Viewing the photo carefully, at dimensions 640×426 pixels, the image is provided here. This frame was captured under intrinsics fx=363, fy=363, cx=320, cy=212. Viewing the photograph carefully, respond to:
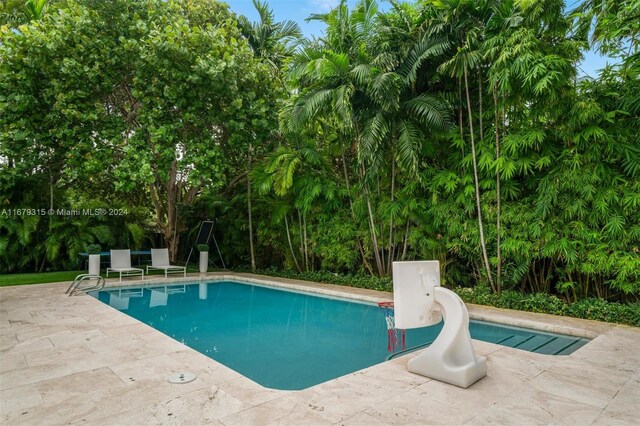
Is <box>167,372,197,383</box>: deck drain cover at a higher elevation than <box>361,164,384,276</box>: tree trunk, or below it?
below

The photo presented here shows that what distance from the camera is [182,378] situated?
306 cm

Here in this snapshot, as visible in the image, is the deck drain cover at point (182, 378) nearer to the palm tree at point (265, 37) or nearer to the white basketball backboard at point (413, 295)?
the white basketball backboard at point (413, 295)

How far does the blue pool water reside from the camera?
398 cm

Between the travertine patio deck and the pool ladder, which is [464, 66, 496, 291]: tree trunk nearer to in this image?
the travertine patio deck

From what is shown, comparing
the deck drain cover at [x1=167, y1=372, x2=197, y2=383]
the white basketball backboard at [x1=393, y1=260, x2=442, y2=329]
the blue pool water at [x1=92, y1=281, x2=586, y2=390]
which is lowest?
the blue pool water at [x1=92, y1=281, x2=586, y2=390]

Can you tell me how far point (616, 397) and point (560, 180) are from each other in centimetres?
373

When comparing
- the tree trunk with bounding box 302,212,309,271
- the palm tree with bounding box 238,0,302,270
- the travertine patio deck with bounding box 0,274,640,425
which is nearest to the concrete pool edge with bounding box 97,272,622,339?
the travertine patio deck with bounding box 0,274,640,425

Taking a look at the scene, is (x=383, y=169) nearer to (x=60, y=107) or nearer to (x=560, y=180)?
(x=560, y=180)

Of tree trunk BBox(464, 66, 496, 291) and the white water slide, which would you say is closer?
the white water slide

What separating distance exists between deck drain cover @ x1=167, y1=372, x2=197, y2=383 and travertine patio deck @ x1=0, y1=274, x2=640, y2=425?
0.22ft

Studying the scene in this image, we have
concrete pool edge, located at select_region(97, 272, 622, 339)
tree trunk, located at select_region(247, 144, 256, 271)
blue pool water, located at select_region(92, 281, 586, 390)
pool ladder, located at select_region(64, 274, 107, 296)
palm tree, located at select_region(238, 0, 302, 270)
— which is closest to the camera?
blue pool water, located at select_region(92, 281, 586, 390)

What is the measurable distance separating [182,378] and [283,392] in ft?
2.96

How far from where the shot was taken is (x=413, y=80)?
699 cm

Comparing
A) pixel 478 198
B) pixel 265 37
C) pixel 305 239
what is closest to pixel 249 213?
pixel 305 239
